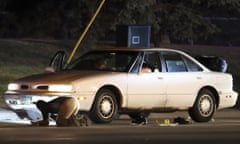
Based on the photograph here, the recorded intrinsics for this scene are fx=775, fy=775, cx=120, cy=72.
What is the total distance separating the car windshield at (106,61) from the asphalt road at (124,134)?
1344 millimetres

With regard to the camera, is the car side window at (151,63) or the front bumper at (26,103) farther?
the car side window at (151,63)

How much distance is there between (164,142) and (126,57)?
3.76 meters

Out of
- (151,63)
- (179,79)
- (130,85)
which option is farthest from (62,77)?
(179,79)

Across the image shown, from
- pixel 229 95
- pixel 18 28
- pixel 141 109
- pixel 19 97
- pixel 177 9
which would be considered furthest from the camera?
pixel 18 28

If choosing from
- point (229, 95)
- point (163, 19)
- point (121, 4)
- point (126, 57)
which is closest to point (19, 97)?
point (126, 57)

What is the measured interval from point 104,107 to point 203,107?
256cm

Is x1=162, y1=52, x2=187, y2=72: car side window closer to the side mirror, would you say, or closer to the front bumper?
the side mirror

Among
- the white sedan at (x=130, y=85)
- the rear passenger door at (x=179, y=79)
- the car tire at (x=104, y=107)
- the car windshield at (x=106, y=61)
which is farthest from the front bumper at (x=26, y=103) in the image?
the rear passenger door at (x=179, y=79)

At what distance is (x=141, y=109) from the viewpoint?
15625 millimetres

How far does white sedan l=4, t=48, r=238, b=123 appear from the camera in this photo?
1460 cm

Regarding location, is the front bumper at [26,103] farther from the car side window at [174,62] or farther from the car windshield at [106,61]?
the car side window at [174,62]

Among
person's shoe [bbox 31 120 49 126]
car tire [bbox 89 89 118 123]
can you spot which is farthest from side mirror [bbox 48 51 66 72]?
person's shoe [bbox 31 120 49 126]

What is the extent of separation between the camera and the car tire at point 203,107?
16.3 metres

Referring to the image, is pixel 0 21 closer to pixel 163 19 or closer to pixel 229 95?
pixel 163 19
